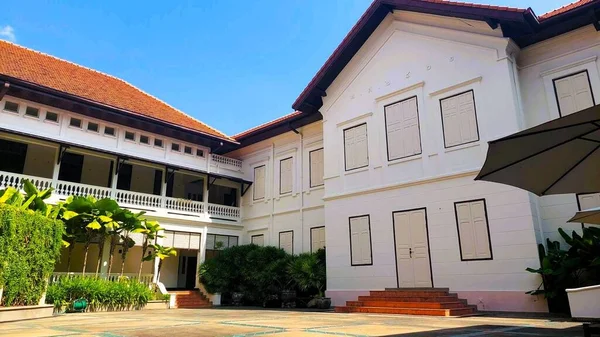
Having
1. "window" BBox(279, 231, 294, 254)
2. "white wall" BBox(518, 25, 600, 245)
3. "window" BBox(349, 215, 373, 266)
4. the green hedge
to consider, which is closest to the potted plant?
"window" BBox(349, 215, 373, 266)

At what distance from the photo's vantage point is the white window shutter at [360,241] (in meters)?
12.3

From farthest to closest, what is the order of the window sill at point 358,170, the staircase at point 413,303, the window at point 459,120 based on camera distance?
the window sill at point 358,170
the window at point 459,120
the staircase at point 413,303

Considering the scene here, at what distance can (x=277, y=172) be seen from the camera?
16.9 metres

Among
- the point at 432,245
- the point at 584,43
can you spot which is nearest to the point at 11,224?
the point at 432,245

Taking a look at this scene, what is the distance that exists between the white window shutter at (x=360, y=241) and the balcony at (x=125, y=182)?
6.68m

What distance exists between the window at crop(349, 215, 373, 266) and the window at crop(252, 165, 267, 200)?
5604 mm

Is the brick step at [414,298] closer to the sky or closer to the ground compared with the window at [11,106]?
closer to the ground

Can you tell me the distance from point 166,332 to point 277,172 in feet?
37.6

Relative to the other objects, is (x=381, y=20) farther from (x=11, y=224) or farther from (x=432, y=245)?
(x=11, y=224)

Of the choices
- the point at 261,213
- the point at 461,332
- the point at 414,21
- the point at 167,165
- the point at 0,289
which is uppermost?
the point at 414,21

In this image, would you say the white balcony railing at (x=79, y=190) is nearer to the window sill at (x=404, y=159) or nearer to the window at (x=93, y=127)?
the window at (x=93, y=127)

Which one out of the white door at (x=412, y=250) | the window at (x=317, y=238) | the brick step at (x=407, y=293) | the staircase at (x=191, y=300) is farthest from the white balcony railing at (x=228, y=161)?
the brick step at (x=407, y=293)

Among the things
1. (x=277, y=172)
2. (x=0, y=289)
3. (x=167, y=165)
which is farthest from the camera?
(x=277, y=172)

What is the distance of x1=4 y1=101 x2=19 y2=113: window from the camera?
1236cm
